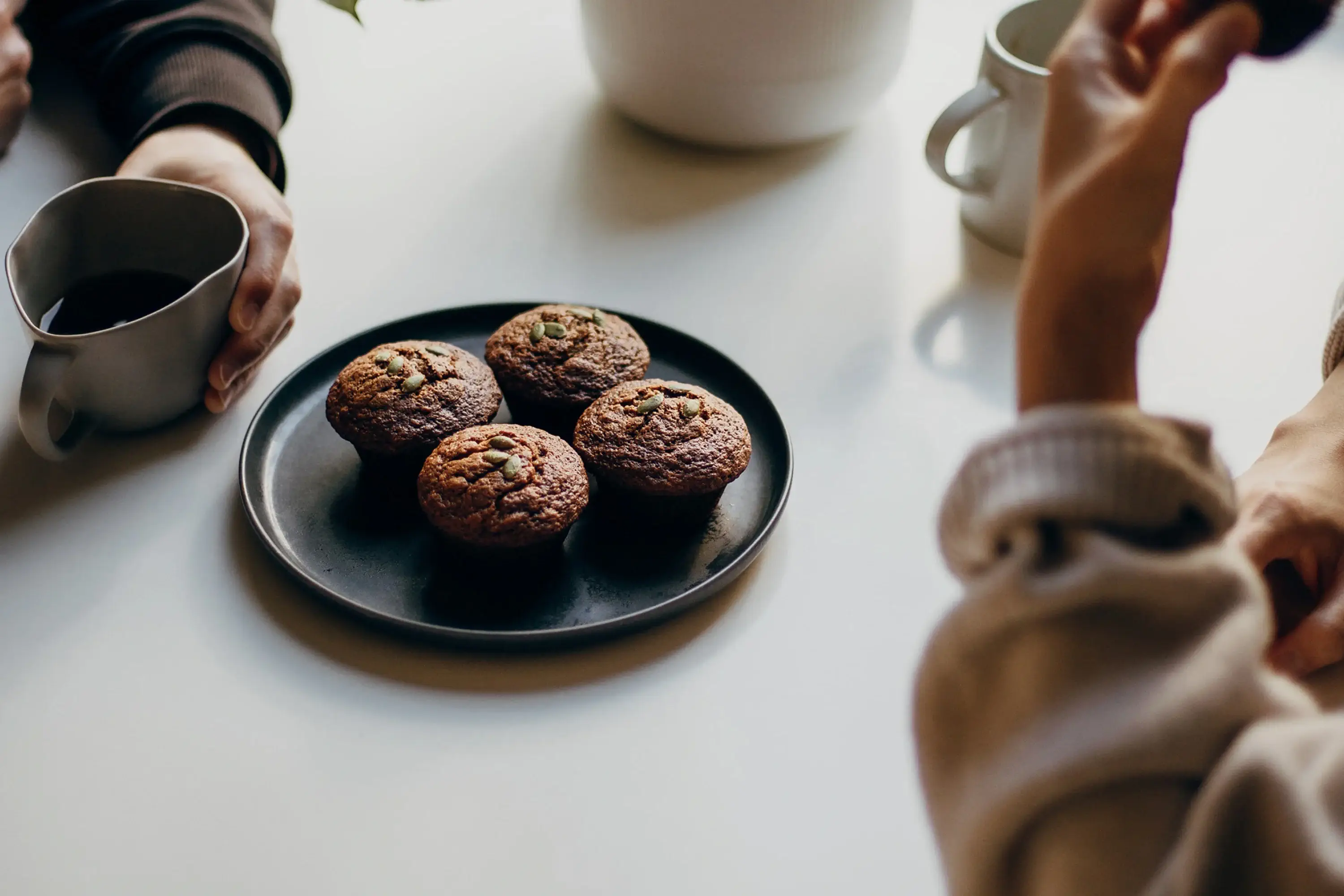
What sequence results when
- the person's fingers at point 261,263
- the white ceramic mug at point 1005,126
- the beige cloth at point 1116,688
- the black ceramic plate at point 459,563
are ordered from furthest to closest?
the white ceramic mug at point 1005,126 < the person's fingers at point 261,263 < the black ceramic plate at point 459,563 < the beige cloth at point 1116,688

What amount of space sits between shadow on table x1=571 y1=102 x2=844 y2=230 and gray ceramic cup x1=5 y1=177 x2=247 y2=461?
397mm

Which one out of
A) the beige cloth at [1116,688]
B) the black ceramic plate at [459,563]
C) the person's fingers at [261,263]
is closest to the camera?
the beige cloth at [1116,688]

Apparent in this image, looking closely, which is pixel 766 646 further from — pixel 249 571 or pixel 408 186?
pixel 408 186

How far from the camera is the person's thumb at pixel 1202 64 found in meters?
0.35

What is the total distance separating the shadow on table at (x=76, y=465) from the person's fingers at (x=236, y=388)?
19 millimetres

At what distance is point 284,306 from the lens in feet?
2.93

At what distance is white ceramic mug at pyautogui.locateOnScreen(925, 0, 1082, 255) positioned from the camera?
946 mm

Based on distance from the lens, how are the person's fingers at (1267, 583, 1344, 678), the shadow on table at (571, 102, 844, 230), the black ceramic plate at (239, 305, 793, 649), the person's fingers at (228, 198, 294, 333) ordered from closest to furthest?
the person's fingers at (1267, 583, 1344, 678)
the black ceramic plate at (239, 305, 793, 649)
the person's fingers at (228, 198, 294, 333)
the shadow on table at (571, 102, 844, 230)

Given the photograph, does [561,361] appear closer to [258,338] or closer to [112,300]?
[258,338]

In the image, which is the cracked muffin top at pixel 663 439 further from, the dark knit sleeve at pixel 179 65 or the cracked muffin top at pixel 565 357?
the dark knit sleeve at pixel 179 65

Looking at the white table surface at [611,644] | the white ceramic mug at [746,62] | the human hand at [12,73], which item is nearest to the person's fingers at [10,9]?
the human hand at [12,73]

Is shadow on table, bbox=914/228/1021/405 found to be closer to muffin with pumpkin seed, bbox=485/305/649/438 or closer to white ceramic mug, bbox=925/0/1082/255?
white ceramic mug, bbox=925/0/1082/255

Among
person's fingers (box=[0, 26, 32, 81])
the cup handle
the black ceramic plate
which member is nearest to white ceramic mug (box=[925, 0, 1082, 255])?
the cup handle

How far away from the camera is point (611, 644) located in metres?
0.70
